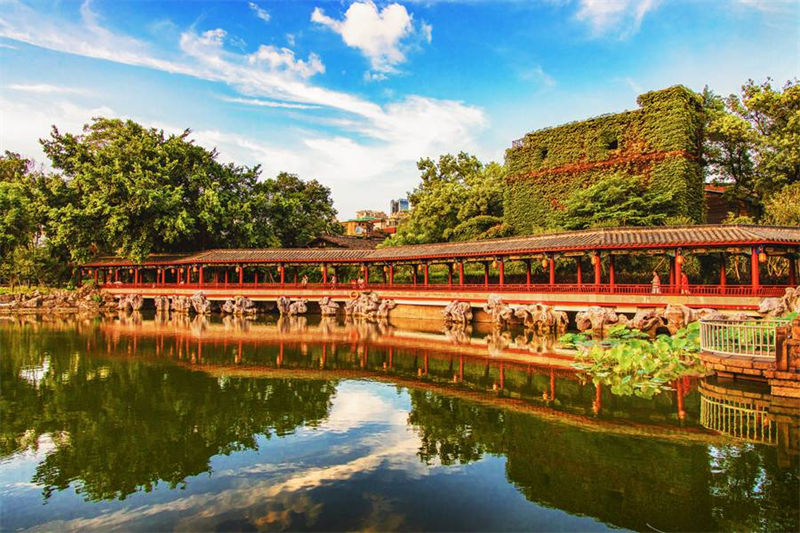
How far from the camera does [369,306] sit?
108 ft

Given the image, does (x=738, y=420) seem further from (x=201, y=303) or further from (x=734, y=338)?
(x=201, y=303)

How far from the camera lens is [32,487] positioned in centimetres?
772

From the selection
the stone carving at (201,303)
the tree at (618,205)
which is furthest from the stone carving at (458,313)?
the stone carving at (201,303)

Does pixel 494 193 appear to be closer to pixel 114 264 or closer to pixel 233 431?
pixel 114 264

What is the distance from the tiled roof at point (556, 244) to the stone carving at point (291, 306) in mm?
2918

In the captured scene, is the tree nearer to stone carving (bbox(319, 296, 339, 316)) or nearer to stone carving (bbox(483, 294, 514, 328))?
stone carving (bbox(483, 294, 514, 328))

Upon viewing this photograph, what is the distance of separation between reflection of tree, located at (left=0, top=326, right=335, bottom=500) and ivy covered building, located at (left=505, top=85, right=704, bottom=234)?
29.7 m

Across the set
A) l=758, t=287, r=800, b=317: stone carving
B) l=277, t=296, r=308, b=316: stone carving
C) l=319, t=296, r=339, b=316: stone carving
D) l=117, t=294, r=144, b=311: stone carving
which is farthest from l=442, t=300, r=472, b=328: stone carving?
l=117, t=294, r=144, b=311: stone carving

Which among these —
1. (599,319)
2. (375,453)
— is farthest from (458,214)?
(375,453)

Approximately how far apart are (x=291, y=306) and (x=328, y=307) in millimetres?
3007

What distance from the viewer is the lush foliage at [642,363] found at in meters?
13.5

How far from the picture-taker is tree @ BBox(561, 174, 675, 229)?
1254 inches

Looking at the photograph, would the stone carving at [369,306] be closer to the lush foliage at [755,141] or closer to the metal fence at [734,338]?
the metal fence at [734,338]

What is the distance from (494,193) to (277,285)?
800 inches
